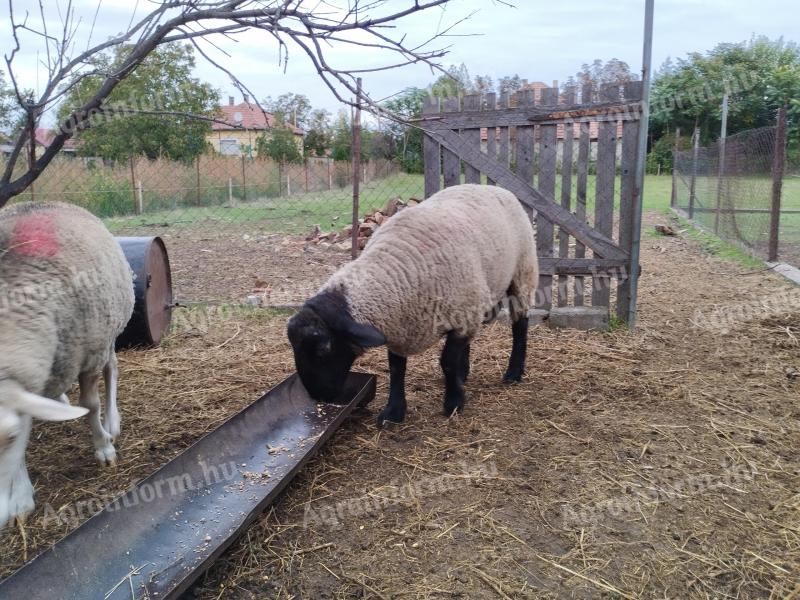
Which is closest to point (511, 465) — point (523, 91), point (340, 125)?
point (523, 91)

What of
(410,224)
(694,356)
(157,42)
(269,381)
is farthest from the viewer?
(694,356)

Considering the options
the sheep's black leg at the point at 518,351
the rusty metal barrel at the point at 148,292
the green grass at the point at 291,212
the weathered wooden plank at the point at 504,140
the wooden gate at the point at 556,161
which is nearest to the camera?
the sheep's black leg at the point at 518,351

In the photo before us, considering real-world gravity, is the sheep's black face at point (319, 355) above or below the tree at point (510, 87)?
below

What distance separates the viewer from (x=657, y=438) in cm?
390

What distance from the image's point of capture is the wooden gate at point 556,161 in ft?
19.3

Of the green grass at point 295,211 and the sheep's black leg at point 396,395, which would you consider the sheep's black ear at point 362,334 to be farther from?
the green grass at point 295,211

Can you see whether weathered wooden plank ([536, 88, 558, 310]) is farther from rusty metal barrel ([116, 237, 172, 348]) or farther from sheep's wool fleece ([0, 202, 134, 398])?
sheep's wool fleece ([0, 202, 134, 398])

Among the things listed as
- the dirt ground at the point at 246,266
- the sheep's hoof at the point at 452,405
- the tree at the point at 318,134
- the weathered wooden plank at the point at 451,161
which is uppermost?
the tree at the point at 318,134

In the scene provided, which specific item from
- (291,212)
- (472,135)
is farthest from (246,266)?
(291,212)

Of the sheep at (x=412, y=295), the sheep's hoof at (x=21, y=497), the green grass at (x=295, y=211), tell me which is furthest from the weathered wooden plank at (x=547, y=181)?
the green grass at (x=295, y=211)

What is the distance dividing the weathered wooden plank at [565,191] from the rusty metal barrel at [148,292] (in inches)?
165

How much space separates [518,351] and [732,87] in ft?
88.6

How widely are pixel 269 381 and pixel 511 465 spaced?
2336mm

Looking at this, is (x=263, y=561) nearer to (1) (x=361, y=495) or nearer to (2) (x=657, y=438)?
(1) (x=361, y=495)
